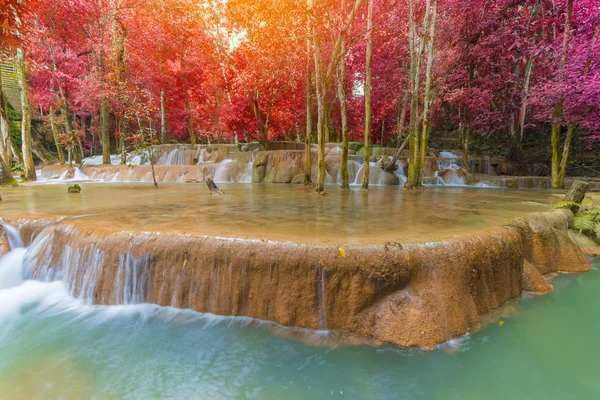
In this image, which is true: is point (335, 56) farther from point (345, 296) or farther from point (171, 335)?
point (171, 335)

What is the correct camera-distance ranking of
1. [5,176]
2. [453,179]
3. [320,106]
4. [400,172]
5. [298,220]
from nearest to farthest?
[298,220] → [320,106] → [5,176] → [453,179] → [400,172]

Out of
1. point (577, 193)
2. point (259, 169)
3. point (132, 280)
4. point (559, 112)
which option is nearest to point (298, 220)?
point (132, 280)

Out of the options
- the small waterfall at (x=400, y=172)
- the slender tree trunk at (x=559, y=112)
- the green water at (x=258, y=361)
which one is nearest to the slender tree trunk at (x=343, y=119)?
the small waterfall at (x=400, y=172)

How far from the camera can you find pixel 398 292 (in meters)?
3.36

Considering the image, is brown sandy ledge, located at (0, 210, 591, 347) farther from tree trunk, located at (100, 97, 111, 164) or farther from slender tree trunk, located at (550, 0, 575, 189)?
tree trunk, located at (100, 97, 111, 164)

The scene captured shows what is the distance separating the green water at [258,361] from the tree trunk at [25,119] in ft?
39.8

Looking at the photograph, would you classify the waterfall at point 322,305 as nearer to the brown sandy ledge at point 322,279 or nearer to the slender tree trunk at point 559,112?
the brown sandy ledge at point 322,279

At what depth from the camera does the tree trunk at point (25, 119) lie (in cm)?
1178

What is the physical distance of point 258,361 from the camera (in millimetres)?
2988

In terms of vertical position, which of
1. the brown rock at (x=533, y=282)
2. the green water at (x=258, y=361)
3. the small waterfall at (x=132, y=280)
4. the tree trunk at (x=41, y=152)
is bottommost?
the green water at (x=258, y=361)

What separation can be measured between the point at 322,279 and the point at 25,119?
15080 mm

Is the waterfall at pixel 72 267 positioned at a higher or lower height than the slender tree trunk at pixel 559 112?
lower

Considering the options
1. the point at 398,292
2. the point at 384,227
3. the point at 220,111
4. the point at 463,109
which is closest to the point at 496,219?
the point at 384,227

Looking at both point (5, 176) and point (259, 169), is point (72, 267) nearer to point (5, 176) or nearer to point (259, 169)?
point (5, 176)
